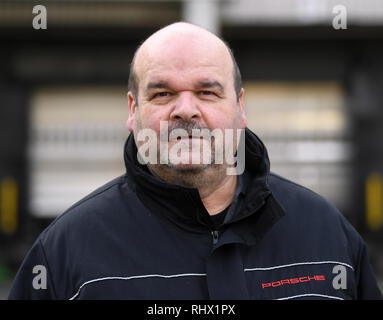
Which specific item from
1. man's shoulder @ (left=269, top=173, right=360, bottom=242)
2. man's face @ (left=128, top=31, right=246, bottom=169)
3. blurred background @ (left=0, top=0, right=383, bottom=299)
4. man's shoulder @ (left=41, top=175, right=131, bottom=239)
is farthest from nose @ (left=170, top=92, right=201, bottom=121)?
blurred background @ (left=0, top=0, right=383, bottom=299)

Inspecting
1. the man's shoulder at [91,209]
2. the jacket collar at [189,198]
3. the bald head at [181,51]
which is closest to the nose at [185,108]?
the bald head at [181,51]

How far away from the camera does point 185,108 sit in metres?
1.99

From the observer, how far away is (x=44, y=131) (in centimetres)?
798

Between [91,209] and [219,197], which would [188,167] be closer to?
[219,197]

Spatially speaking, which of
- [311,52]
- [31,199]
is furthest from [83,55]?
[311,52]

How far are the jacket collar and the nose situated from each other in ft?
0.75

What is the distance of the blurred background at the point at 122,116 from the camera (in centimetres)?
777

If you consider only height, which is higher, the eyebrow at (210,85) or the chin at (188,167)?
the eyebrow at (210,85)

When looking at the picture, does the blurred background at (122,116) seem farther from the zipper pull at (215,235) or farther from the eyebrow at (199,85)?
A: the zipper pull at (215,235)

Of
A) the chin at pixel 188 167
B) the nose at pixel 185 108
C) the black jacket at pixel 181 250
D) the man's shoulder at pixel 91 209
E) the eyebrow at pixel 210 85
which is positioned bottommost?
the black jacket at pixel 181 250

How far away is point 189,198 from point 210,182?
13 cm

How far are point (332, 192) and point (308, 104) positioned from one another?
1.23m

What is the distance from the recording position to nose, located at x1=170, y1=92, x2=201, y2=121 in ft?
6.52

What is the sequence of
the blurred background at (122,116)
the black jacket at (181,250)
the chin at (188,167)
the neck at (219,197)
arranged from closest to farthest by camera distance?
the black jacket at (181,250)
the chin at (188,167)
the neck at (219,197)
the blurred background at (122,116)
